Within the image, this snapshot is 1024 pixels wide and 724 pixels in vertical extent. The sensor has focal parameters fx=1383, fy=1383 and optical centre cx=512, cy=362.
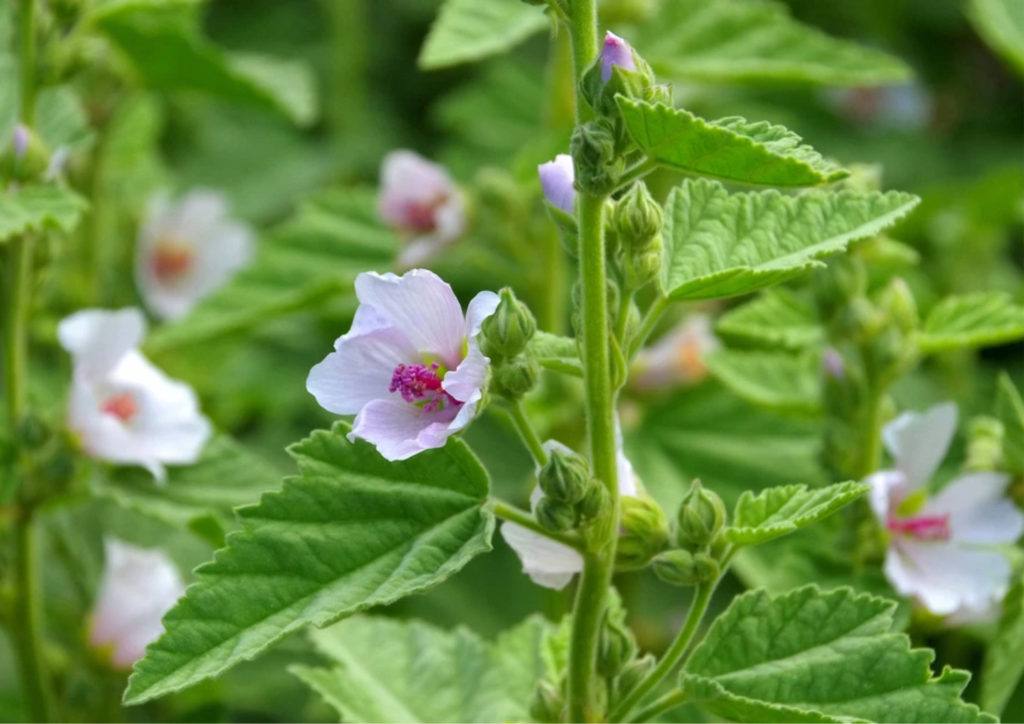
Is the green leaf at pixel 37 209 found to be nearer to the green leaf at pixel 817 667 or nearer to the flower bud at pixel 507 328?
the flower bud at pixel 507 328

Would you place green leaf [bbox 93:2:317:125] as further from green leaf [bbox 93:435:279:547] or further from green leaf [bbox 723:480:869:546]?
green leaf [bbox 723:480:869:546]

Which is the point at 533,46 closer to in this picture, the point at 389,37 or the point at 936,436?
the point at 389,37

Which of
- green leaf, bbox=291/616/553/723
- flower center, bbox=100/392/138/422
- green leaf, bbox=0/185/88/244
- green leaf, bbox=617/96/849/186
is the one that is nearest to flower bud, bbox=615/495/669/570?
green leaf, bbox=291/616/553/723

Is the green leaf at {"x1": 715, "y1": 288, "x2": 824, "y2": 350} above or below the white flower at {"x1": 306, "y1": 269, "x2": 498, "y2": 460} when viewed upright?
below

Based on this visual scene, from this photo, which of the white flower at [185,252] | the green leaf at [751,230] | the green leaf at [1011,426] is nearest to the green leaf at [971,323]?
the green leaf at [1011,426]

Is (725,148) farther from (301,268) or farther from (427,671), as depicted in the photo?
(301,268)

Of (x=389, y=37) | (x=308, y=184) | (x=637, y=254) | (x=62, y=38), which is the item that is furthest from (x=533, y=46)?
(x=637, y=254)
